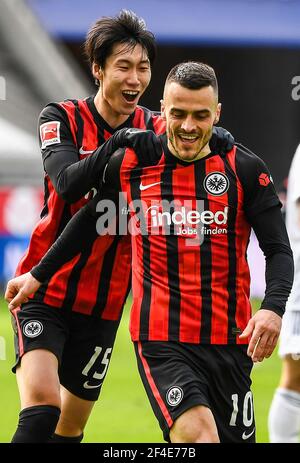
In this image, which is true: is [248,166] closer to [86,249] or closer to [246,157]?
[246,157]

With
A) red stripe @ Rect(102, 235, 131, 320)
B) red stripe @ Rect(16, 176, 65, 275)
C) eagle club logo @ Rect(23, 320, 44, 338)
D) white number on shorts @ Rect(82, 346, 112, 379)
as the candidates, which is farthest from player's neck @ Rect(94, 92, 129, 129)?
white number on shorts @ Rect(82, 346, 112, 379)

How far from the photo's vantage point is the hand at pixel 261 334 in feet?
13.3

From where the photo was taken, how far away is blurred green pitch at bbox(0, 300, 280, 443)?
22.7 ft

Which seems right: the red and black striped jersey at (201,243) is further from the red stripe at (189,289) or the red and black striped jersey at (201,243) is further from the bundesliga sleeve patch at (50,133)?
the bundesliga sleeve patch at (50,133)

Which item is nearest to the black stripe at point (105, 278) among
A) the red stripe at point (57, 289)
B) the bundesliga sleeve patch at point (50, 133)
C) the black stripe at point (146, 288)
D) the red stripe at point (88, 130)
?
the red stripe at point (57, 289)

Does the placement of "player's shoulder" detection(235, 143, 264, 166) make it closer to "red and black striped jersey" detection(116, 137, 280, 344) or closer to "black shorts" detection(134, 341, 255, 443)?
"red and black striped jersey" detection(116, 137, 280, 344)

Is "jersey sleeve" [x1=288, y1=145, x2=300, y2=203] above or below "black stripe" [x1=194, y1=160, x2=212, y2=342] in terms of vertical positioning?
above

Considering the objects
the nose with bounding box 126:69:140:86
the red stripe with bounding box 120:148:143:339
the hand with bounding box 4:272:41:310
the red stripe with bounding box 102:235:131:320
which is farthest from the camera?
the red stripe with bounding box 102:235:131:320

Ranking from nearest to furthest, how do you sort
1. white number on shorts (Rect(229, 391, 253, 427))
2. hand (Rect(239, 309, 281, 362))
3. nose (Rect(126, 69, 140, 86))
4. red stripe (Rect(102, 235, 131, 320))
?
hand (Rect(239, 309, 281, 362)) → white number on shorts (Rect(229, 391, 253, 427)) → nose (Rect(126, 69, 140, 86)) → red stripe (Rect(102, 235, 131, 320))

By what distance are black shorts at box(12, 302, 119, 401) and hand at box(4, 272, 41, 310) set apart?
225 mm

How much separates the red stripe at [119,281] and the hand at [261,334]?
115cm

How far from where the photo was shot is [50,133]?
4.88 metres

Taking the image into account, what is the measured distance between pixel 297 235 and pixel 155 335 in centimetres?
171

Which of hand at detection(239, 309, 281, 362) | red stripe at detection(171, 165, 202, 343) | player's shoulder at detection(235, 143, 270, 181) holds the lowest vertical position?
hand at detection(239, 309, 281, 362)
